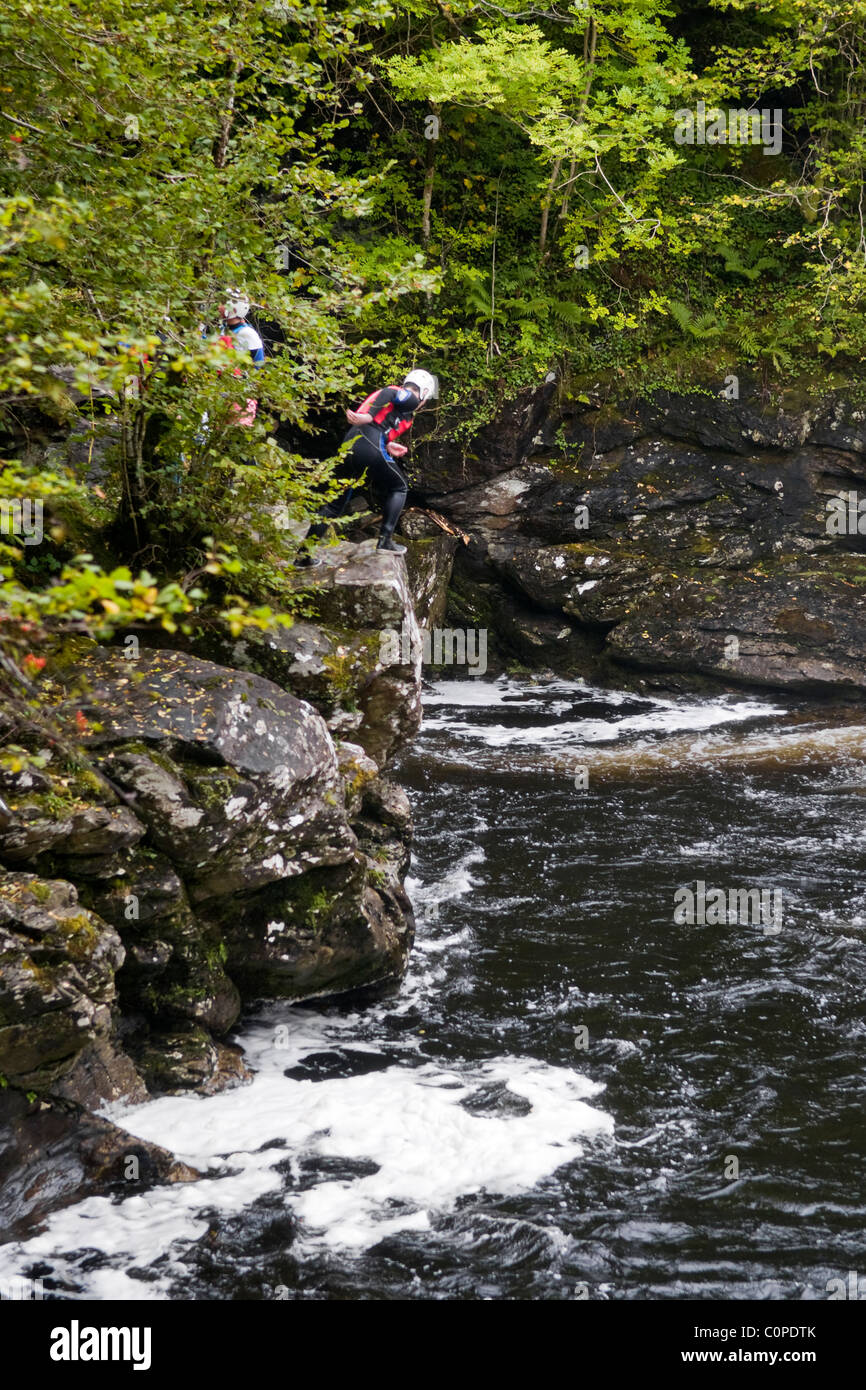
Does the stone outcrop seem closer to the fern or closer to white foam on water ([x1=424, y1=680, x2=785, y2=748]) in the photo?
white foam on water ([x1=424, y1=680, x2=785, y2=748])

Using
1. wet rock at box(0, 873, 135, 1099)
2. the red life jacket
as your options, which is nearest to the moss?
wet rock at box(0, 873, 135, 1099)

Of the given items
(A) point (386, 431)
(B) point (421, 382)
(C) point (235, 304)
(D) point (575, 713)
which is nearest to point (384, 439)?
(A) point (386, 431)

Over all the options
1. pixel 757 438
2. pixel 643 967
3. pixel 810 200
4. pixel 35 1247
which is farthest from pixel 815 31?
pixel 35 1247

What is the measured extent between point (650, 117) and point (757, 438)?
6.11 m

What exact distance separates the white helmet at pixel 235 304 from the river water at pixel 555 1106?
5.98m

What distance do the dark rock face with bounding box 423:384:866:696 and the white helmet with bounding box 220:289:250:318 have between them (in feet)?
36.0

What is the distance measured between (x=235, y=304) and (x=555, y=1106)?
268 inches

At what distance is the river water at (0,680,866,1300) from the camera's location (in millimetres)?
5836

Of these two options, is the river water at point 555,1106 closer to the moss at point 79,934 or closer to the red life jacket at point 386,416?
the moss at point 79,934

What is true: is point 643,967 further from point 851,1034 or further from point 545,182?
point 545,182

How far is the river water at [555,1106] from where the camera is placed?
19.1 ft

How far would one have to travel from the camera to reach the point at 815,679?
1769 centimetres

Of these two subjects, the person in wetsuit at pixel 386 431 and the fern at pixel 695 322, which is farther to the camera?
the fern at pixel 695 322

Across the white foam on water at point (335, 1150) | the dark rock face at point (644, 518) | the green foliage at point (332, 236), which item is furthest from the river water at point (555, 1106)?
the dark rock face at point (644, 518)
